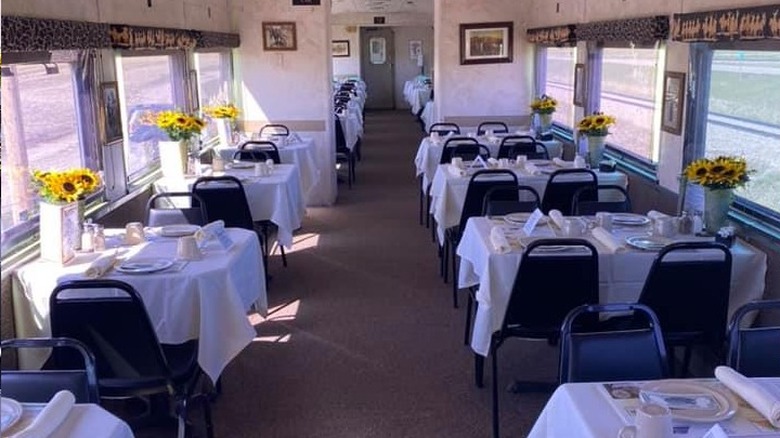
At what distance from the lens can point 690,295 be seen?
296cm

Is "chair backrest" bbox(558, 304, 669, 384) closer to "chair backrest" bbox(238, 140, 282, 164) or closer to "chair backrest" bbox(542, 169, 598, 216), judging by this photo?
"chair backrest" bbox(542, 169, 598, 216)

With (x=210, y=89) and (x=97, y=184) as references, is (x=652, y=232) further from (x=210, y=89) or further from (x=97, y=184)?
(x=210, y=89)

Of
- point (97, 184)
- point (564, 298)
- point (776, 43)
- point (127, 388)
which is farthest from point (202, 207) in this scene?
point (776, 43)

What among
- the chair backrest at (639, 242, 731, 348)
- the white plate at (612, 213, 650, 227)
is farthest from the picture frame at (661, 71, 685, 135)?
the chair backrest at (639, 242, 731, 348)

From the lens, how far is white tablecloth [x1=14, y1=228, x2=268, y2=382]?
2.96 meters

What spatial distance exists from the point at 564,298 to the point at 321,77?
508 centimetres

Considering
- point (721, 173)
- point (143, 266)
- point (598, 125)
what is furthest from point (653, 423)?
point (598, 125)

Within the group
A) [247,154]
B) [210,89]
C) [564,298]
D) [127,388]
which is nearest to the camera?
[127,388]

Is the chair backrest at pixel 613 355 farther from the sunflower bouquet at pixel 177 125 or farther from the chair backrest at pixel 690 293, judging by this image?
the sunflower bouquet at pixel 177 125

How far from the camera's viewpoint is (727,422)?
5.88 feet

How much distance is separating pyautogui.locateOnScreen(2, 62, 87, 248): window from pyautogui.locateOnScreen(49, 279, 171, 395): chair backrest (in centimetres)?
76

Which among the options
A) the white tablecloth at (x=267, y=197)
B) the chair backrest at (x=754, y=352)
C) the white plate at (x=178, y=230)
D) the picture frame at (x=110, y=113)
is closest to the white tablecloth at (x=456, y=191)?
the white tablecloth at (x=267, y=197)

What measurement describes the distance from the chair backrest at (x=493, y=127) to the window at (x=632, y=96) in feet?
5.18

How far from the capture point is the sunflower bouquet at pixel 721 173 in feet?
10.8
